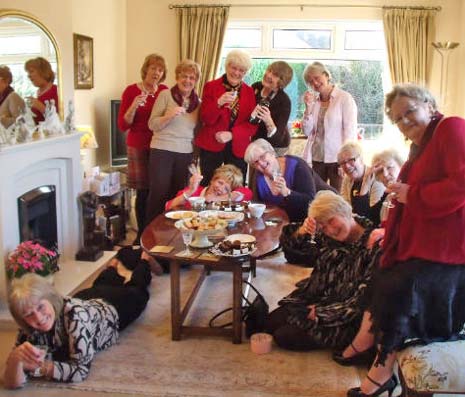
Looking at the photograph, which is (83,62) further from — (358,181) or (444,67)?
(444,67)

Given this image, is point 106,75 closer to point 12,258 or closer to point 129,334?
point 12,258

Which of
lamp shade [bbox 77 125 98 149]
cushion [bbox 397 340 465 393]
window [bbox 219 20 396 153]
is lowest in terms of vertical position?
cushion [bbox 397 340 465 393]

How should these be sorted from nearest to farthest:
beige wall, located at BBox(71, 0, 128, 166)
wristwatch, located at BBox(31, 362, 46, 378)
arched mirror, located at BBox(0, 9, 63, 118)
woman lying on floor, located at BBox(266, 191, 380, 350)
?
1. wristwatch, located at BBox(31, 362, 46, 378)
2. woman lying on floor, located at BBox(266, 191, 380, 350)
3. arched mirror, located at BBox(0, 9, 63, 118)
4. beige wall, located at BBox(71, 0, 128, 166)

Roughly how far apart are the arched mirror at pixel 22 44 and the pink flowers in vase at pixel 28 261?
0.95 m

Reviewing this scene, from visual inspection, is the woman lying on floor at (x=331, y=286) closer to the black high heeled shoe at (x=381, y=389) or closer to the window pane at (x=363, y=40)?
the black high heeled shoe at (x=381, y=389)

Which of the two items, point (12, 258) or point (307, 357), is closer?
point (307, 357)

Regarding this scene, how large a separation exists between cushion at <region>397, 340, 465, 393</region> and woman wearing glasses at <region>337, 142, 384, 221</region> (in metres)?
1.34

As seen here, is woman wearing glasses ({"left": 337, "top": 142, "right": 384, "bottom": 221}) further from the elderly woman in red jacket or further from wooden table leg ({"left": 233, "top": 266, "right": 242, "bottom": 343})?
wooden table leg ({"left": 233, "top": 266, "right": 242, "bottom": 343})

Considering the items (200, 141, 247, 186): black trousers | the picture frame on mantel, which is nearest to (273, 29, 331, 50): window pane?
the picture frame on mantel

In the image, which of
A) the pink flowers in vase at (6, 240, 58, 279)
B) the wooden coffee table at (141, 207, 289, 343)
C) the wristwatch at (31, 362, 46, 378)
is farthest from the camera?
the pink flowers in vase at (6, 240, 58, 279)

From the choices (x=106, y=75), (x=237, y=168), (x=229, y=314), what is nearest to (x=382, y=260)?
(x=229, y=314)

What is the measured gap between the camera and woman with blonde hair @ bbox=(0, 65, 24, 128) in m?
3.17

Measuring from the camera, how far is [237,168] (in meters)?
3.74

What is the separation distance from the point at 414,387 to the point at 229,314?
54.4 inches
